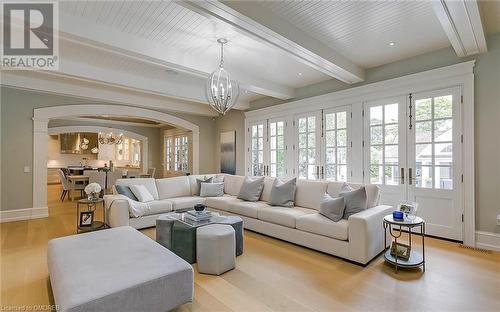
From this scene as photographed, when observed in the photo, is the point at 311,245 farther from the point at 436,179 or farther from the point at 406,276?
the point at 436,179

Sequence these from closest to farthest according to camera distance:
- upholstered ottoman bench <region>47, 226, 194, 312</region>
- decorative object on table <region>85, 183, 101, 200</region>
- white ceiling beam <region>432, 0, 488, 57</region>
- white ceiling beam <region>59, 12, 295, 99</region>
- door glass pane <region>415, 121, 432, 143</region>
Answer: upholstered ottoman bench <region>47, 226, 194, 312</region> → white ceiling beam <region>432, 0, 488, 57</region> → white ceiling beam <region>59, 12, 295, 99</region> → door glass pane <region>415, 121, 432, 143</region> → decorative object on table <region>85, 183, 101, 200</region>

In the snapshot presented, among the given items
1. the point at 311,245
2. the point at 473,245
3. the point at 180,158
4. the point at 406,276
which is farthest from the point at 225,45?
the point at 180,158

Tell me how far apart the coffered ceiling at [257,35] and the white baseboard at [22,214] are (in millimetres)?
2540

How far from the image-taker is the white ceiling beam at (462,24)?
2.29m

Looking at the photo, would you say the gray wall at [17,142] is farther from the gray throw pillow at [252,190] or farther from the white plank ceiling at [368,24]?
the white plank ceiling at [368,24]

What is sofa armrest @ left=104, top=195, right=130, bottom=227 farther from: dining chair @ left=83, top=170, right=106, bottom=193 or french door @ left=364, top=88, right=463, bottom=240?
french door @ left=364, top=88, right=463, bottom=240

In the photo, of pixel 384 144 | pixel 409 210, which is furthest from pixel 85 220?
pixel 384 144

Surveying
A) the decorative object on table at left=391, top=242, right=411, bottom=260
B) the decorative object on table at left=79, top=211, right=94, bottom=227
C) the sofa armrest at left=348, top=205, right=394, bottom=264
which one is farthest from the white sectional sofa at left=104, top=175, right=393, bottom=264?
the decorative object on table at left=79, top=211, right=94, bottom=227

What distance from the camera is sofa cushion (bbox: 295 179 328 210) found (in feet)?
12.8

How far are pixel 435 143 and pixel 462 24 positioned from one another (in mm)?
1763

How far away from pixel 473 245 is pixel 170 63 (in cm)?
512

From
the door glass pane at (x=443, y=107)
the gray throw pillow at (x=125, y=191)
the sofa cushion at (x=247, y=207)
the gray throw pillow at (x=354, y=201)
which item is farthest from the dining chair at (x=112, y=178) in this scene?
the door glass pane at (x=443, y=107)

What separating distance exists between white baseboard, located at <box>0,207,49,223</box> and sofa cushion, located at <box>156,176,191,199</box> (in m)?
2.53

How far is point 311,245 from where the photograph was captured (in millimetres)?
3324
